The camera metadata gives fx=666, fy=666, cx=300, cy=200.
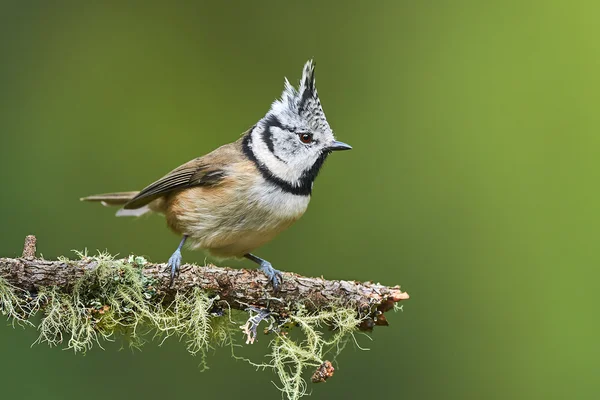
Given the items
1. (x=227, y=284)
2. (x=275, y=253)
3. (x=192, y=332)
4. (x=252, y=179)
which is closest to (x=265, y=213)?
(x=252, y=179)

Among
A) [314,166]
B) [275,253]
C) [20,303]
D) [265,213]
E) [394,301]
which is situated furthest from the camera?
[275,253]

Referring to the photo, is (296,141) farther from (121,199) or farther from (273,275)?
(121,199)

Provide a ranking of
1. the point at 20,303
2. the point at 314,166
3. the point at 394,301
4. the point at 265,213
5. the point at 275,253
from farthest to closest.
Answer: the point at 275,253
the point at 314,166
the point at 265,213
the point at 394,301
the point at 20,303

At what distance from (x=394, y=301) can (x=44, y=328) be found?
1.21 metres

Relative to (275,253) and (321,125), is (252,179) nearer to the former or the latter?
(321,125)

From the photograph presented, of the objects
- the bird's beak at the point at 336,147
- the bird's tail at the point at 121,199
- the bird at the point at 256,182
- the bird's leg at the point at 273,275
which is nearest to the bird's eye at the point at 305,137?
the bird at the point at 256,182

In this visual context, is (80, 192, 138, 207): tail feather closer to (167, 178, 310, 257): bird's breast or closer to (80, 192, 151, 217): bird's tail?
(80, 192, 151, 217): bird's tail

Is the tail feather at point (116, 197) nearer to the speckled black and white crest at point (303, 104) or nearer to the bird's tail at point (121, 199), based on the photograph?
the bird's tail at point (121, 199)

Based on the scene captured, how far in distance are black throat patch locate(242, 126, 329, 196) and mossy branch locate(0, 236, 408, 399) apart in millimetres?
558

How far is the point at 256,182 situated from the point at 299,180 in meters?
0.21

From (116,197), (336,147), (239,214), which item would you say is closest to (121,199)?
(116,197)

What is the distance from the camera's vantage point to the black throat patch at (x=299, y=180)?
302 centimetres

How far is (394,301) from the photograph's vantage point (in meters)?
2.41

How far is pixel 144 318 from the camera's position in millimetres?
2350
